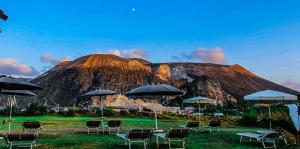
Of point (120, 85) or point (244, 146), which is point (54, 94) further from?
point (244, 146)

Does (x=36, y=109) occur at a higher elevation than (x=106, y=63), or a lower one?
lower

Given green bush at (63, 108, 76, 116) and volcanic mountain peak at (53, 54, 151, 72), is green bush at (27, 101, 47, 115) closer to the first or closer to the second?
green bush at (63, 108, 76, 116)

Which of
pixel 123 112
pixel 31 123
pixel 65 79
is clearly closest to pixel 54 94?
pixel 65 79

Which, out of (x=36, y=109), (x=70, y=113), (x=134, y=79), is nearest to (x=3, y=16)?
(x=70, y=113)

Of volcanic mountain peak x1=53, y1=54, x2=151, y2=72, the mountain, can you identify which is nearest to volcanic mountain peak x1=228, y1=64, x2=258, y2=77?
the mountain

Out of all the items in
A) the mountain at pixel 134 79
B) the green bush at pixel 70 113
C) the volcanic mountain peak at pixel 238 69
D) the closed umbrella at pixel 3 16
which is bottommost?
the green bush at pixel 70 113

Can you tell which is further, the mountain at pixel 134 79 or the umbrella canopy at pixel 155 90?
the mountain at pixel 134 79

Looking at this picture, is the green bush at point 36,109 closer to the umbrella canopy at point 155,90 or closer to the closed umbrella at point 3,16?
the umbrella canopy at point 155,90

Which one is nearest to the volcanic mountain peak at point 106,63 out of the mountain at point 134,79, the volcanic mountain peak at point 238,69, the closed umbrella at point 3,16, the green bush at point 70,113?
the mountain at point 134,79

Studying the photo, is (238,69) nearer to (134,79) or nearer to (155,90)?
(134,79)
